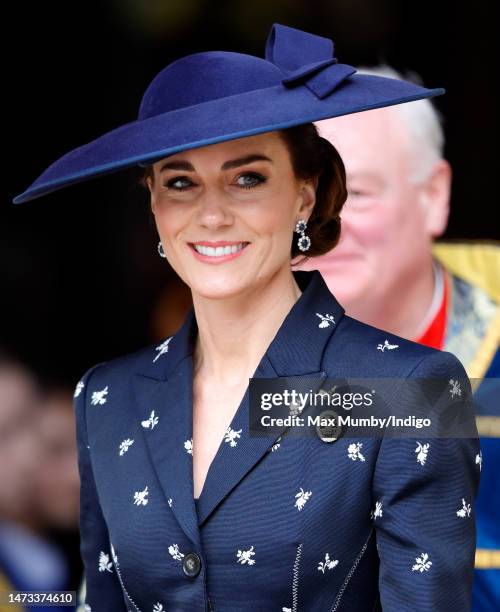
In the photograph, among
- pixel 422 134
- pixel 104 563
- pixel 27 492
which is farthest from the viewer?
pixel 27 492

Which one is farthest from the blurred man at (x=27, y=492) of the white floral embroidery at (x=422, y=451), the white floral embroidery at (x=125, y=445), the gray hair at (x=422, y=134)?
the white floral embroidery at (x=422, y=451)

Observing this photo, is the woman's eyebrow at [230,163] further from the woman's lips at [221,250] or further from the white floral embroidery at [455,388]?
the white floral embroidery at [455,388]

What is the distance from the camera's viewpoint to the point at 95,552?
1968 mm

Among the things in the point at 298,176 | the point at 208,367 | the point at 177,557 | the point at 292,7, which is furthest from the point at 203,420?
the point at 292,7

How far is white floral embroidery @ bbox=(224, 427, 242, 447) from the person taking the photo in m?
1.76

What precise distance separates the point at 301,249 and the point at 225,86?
0.94 feet

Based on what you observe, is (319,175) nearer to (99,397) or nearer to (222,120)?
(222,120)

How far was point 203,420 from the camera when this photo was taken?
186 cm

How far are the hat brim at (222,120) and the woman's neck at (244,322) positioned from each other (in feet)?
0.90

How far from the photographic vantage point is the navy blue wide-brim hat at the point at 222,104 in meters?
1.63

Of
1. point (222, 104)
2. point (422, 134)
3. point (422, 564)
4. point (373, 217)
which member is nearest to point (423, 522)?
point (422, 564)

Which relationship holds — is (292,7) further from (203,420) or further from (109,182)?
(203,420)

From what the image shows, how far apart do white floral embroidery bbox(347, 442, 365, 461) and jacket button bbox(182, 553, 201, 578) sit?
0.84ft

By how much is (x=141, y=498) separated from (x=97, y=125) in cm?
211
